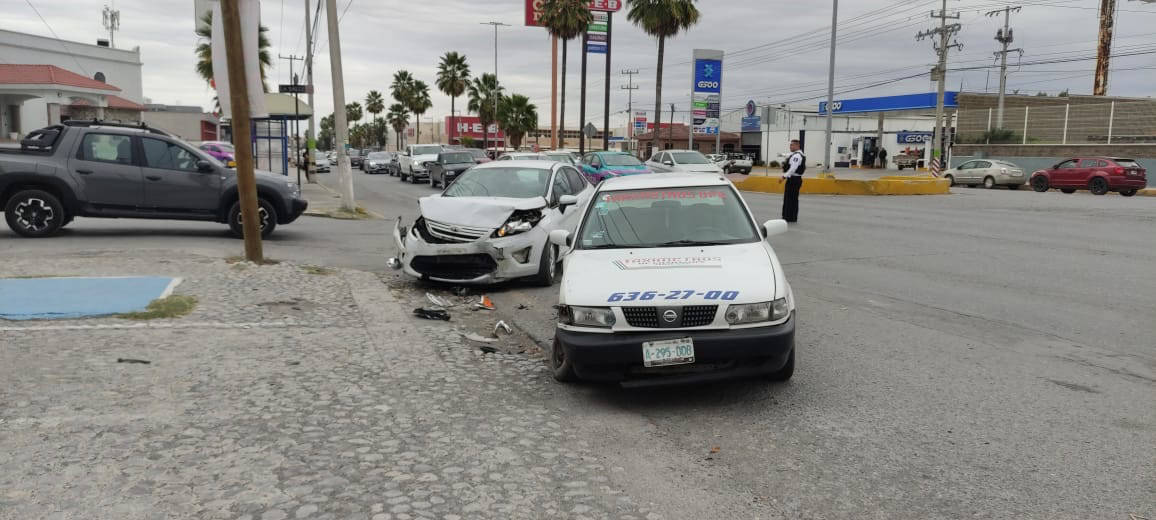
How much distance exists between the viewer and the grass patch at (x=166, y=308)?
7.58 metres

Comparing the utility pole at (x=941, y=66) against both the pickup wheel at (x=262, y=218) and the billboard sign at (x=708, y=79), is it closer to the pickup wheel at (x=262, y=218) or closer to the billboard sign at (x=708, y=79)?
the billboard sign at (x=708, y=79)

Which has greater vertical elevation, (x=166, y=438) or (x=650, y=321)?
(x=650, y=321)

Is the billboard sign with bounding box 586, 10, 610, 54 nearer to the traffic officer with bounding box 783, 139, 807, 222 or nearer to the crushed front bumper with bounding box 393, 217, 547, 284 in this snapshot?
the traffic officer with bounding box 783, 139, 807, 222

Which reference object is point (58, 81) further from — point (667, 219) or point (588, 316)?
point (588, 316)

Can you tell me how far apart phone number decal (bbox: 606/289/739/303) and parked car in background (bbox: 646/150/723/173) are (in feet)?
71.0

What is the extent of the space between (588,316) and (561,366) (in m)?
0.65

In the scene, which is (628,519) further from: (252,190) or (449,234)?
(252,190)

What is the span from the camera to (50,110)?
40.3 meters

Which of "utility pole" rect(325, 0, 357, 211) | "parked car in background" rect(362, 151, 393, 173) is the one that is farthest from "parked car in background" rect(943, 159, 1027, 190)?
"parked car in background" rect(362, 151, 393, 173)

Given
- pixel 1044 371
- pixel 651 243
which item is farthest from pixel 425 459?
pixel 1044 371

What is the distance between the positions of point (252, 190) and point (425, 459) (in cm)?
670

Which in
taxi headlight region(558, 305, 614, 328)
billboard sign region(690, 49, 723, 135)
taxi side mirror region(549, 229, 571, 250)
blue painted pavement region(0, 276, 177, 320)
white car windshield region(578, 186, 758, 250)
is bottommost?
blue painted pavement region(0, 276, 177, 320)

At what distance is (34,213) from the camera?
12.3 m

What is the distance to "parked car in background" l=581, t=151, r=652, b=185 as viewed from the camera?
2553cm
